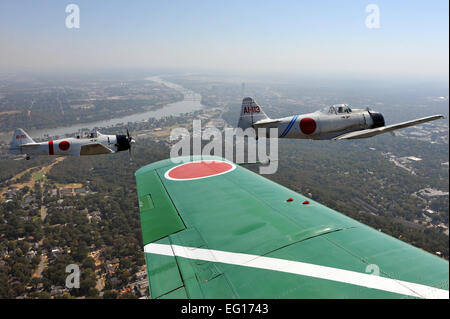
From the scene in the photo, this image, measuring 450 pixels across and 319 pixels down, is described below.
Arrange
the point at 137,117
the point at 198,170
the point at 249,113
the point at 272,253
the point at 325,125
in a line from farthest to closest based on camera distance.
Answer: the point at 137,117
the point at 198,170
the point at 249,113
the point at 325,125
the point at 272,253

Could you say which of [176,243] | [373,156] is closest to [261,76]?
[373,156]

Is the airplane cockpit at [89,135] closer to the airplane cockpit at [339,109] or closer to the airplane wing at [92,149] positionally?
the airplane wing at [92,149]

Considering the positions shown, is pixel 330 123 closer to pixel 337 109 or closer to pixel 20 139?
pixel 337 109

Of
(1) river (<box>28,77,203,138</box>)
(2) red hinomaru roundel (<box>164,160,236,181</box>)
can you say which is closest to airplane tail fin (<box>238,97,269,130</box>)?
(2) red hinomaru roundel (<box>164,160,236,181</box>)

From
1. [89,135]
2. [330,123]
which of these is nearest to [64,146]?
[89,135]

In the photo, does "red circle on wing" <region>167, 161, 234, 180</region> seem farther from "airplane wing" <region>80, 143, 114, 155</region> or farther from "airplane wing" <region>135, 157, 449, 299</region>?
"airplane wing" <region>80, 143, 114, 155</region>

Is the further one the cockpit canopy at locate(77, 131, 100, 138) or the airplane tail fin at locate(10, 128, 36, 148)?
the cockpit canopy at locate(77, 131, 100, 138)
